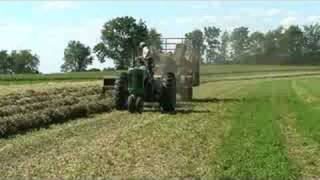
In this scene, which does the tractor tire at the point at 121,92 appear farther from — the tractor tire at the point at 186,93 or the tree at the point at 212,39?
the tree at the point at 212,39

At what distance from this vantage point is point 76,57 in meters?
166

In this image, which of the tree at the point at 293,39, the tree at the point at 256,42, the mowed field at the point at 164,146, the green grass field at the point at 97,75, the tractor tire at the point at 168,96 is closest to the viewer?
the mowed field at the point at 164,146

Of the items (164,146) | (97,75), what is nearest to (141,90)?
(164,146)

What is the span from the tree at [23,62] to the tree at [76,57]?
323 inches

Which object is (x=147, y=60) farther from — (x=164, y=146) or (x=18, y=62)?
(x=18, y=62)

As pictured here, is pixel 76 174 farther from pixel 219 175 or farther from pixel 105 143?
pixel 105 143

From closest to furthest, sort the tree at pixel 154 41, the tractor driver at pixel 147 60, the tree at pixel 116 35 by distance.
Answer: the tractor driver at pixel 147 60, the tree at pixel 154 41, the tree at pixel 116 35

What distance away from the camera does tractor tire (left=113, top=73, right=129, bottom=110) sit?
2362cm

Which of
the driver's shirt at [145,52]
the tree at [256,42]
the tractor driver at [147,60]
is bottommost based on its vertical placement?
the tractor driver at [147,60]

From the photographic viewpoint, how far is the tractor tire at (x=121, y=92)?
23.6m

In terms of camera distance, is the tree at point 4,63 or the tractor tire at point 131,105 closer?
the tractor tire at point 131,105

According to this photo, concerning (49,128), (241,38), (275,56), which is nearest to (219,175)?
(49,128)

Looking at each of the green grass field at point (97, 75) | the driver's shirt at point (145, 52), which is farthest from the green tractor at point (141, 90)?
the green grass field at point (97, 75)

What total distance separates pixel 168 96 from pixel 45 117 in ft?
18.1
